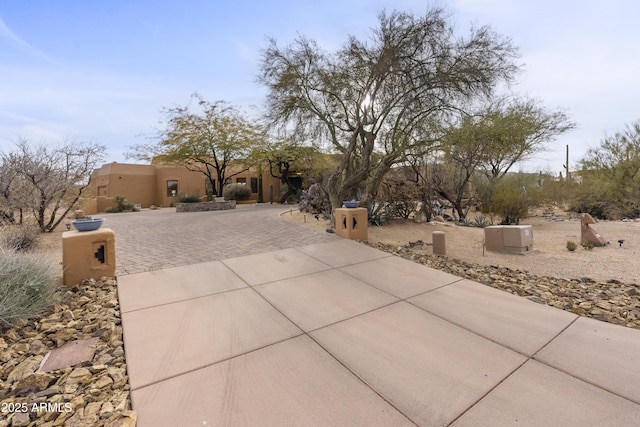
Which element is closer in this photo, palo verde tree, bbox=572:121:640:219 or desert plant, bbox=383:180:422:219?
desert plant, bbox=383:180:422:219

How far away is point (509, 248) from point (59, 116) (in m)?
14.3

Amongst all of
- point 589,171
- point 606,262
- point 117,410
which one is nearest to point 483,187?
point 589,171

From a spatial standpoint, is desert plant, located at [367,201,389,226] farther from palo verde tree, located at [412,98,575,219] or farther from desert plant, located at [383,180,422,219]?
palo verde tree, located at [412,98,575,219]

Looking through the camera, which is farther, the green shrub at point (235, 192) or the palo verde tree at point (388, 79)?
the green shrub at point (235, 192)

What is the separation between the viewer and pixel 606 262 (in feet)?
19.0

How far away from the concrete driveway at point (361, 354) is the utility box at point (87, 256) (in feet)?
1.22

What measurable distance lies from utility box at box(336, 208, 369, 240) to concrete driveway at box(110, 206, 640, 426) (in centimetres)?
259

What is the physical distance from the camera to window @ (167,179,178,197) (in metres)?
23.9

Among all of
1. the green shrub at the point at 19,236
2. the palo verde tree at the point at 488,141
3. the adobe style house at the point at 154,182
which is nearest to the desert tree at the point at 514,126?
the palo verde tree at the point at 488,141

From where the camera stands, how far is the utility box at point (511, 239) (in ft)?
22.6

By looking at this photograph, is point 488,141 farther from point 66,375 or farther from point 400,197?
point 66,375

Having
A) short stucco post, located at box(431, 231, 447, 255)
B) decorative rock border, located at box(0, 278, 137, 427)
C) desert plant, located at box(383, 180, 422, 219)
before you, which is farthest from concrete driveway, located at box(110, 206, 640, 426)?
desert plant, located at box(383, 180, 422, 219)

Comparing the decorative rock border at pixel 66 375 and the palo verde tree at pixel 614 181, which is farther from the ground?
the palo verde tree at pixel 614 181

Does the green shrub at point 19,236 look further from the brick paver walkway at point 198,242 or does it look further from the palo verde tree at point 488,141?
the palo verde tree at point 488,141
